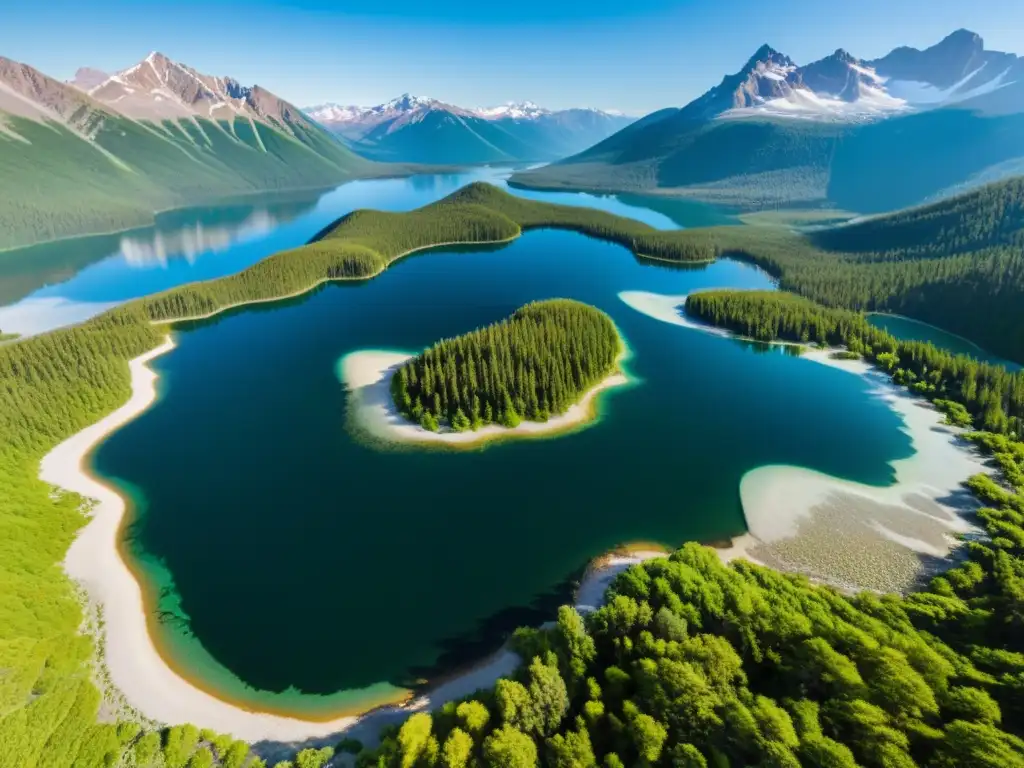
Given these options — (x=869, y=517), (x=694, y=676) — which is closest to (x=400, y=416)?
(x=694, y=676)

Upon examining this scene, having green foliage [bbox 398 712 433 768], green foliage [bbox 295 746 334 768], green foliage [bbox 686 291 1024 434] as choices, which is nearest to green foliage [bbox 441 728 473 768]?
green foliage [bbox 398 712 433 768]

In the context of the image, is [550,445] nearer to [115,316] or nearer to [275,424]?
[275,424]

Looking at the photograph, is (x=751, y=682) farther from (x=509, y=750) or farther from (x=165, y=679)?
(x=165, y=679)

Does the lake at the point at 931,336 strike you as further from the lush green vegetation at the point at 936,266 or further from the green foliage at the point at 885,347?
the green foliage at the point at 885,347

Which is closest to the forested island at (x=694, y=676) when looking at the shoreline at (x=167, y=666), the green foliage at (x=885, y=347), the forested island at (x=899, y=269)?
the shoreline at (x=167, y=666)

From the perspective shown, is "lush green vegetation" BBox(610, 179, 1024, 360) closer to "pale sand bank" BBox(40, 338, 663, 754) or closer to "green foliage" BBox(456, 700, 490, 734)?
"pale sand bank" BBox(40, 338, 663, 754)

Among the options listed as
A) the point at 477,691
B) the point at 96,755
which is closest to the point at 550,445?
the point at 477,691
